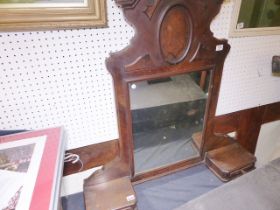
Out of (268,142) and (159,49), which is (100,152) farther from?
(268,142)

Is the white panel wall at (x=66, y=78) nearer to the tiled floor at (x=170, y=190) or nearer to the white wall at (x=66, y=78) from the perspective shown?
the white wall at (x=66, y=78)

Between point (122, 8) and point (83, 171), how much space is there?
0.74m

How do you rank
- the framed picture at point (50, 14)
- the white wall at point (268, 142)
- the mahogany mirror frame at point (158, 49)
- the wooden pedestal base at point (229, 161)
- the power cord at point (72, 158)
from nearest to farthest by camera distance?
the framed picture at point (50, 14), the mahogany mirror frame at point (158, 49), the power cord at point (72, 158), the wooden pedestal base at point (229, 161), the white wall at point (268, 142)

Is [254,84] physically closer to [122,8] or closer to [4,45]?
[122,8]

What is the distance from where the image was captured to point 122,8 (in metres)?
0.76

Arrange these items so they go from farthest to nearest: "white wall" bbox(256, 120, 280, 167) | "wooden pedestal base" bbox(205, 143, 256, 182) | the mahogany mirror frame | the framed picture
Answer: "white wall" bbox(256, 120, 280, 167) < "wooden pedestal base" bbox(205, 143, 256, 182) < the mahogany mirror frame < the framed picture

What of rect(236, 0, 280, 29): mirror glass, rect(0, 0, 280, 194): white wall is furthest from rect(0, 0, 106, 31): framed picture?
rect(236, 0, 280, 29): mirror glass

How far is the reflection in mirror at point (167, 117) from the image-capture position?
971 mm

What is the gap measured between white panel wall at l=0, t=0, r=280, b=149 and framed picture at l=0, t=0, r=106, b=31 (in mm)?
33

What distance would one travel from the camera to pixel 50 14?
0.69m

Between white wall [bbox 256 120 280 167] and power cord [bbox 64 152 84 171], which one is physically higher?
power cord [bbox 64 152 84 171]

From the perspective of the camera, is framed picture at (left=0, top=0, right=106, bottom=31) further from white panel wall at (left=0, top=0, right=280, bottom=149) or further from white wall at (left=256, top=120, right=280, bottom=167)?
white wall at (left=256, top=120, right=280, bottom=167)

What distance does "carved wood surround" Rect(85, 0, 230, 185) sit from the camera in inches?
31.4

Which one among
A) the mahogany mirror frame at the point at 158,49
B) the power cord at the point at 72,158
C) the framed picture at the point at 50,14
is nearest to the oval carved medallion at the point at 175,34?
the mahogany mirror frame at the point at 158,49
